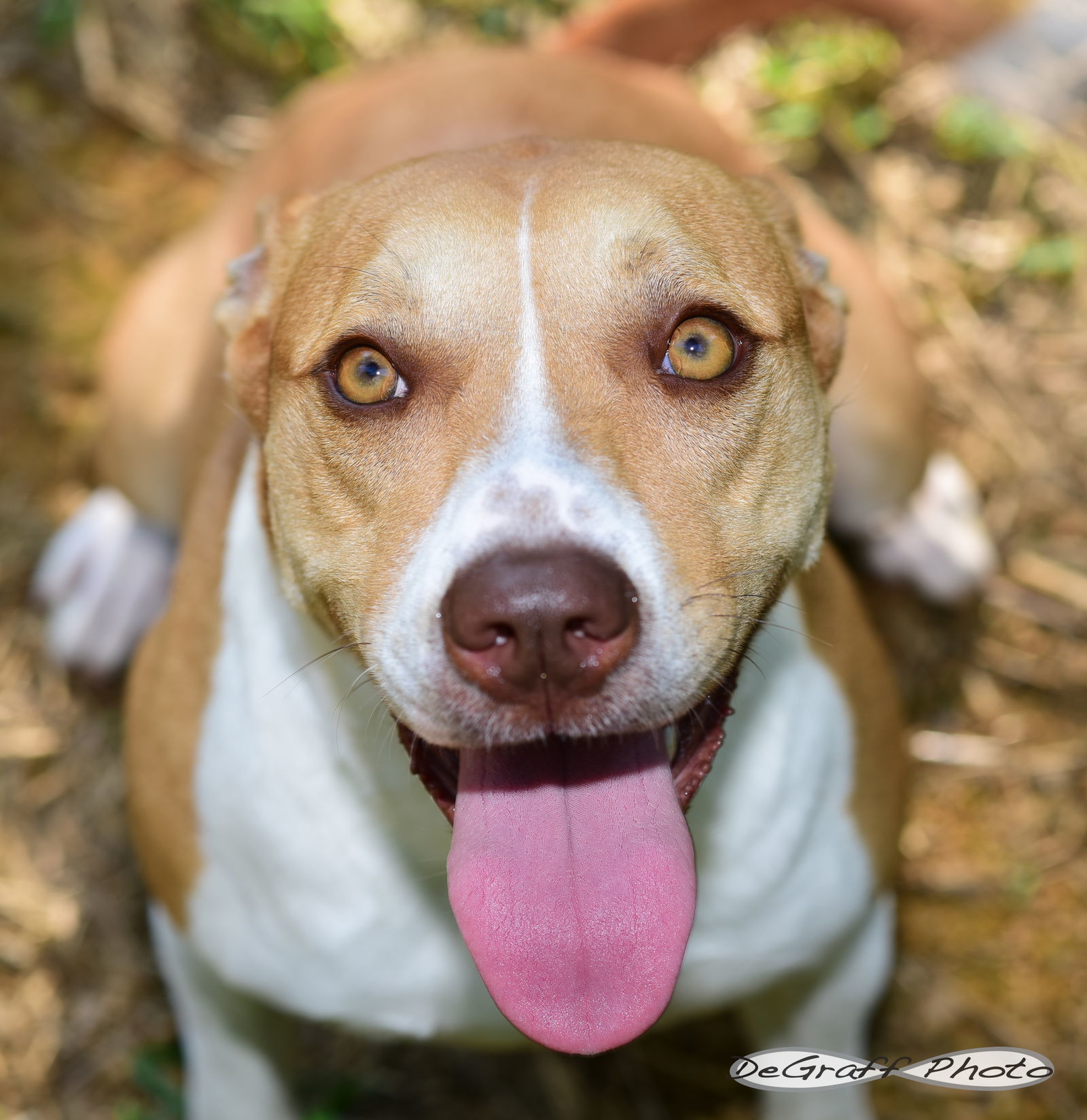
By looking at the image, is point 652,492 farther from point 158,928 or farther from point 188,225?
point 188,225

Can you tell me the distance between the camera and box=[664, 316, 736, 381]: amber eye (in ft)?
7.96

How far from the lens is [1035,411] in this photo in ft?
16.6

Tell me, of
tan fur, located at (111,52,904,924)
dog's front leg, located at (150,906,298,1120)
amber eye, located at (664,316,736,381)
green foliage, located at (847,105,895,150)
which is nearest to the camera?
tan fur, located at (111,52,904,924)

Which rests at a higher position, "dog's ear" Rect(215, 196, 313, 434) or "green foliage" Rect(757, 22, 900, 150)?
"green foliage" Rect(757, 22, 900, 150)

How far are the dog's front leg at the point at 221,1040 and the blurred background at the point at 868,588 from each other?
28cm

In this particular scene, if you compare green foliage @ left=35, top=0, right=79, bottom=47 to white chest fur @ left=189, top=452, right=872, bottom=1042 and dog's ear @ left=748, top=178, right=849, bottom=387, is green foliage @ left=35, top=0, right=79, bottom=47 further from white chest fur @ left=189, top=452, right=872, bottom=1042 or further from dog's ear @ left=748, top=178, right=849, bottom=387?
dog's ear @ left=748, top=178, right=849, bottom=387

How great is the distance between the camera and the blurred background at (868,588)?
3947mm

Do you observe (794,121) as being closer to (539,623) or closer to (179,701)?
(179,701)

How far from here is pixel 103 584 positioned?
4.45m

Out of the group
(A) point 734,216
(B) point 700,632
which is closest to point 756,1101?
(B) point 700,632

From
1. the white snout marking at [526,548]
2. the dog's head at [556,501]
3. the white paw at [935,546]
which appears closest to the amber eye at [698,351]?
the dog's head at [556,501]

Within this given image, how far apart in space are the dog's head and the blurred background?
5.57 ft

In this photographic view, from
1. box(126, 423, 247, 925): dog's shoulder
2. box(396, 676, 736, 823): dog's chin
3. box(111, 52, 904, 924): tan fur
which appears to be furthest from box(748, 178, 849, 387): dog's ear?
box(126, 423, 247, 925): dog's shoulder

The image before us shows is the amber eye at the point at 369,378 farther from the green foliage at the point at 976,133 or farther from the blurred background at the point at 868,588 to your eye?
the green foliage at the point at 976,133
